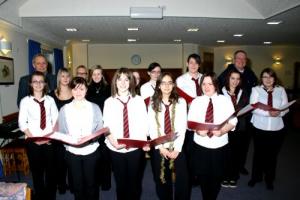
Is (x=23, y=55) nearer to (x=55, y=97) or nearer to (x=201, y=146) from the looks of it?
(x=55, y=97)

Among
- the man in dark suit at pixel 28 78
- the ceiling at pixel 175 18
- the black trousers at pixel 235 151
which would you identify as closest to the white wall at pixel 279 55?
the ceiling at pixel 175 18

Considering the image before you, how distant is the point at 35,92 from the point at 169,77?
1508 mm

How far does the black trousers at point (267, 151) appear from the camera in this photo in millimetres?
3342

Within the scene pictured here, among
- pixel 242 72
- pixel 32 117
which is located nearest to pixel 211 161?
pixel 242 72

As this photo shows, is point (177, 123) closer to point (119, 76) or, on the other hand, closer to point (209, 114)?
point (209, 114)

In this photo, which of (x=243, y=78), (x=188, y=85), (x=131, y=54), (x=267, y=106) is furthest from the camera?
(x=131, y=54)

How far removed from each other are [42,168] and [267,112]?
285 centimetres

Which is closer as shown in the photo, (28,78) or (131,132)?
(131,132)

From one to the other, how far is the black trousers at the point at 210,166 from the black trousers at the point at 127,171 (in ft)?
1.97

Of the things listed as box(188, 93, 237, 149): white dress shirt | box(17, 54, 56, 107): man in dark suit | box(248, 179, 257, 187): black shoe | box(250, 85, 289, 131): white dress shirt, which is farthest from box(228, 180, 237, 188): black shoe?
box(17, 54, 56, 107): man in dark suit

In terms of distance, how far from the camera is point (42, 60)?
351 centimetres

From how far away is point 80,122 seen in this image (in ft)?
8.16

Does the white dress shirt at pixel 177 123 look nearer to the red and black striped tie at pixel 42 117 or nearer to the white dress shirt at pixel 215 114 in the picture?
the white dress shirt at pixel 215 114

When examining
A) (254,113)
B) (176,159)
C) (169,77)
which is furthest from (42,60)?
(254,113)
